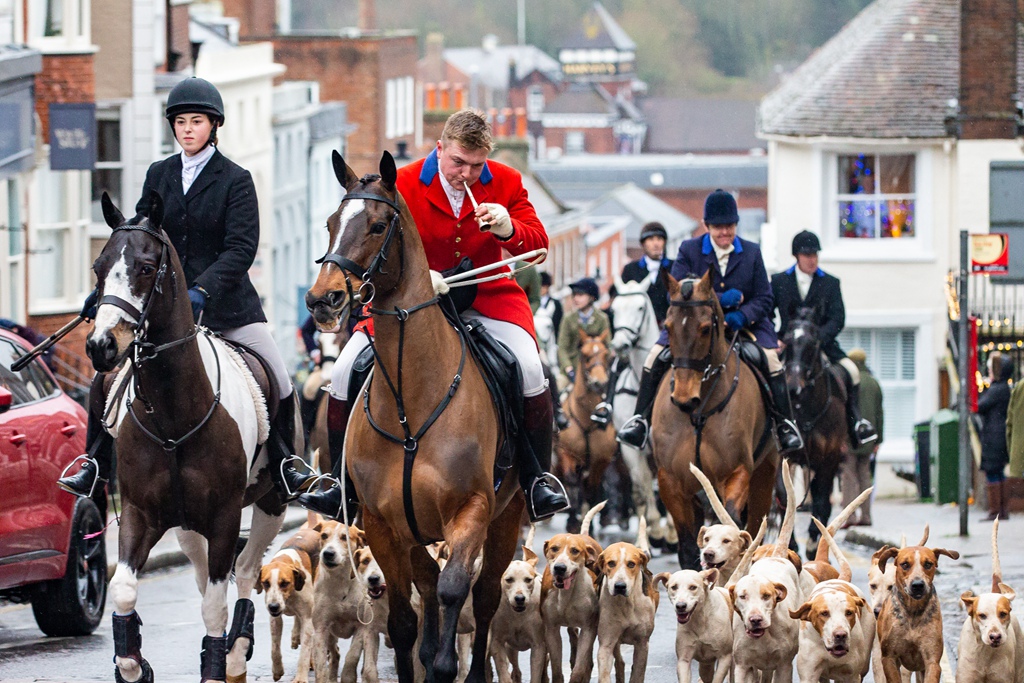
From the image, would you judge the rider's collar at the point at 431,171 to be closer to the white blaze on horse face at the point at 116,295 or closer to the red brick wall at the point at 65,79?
the white blaze on horse face at the point at 116,295

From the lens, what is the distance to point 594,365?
19453 mm

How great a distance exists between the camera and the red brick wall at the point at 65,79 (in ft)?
92.5

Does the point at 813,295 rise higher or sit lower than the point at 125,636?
higher

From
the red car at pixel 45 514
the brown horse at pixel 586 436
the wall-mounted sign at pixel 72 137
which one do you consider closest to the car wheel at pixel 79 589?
the red car at pixel 45 514

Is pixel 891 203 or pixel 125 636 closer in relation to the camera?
pixel 125 636

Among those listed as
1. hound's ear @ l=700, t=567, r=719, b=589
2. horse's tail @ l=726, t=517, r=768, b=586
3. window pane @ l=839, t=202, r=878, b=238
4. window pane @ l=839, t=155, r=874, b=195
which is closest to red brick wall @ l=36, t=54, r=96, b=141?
window pane @ l=839, t=202, r=878, b=238

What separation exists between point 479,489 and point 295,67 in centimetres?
5961

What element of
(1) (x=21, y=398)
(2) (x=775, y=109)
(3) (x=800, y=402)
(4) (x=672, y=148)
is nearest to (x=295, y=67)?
(2) (x=775, y=109)

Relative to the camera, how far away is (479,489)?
28.4 feet

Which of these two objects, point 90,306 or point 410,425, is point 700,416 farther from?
point 90,306

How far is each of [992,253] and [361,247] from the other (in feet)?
35.3

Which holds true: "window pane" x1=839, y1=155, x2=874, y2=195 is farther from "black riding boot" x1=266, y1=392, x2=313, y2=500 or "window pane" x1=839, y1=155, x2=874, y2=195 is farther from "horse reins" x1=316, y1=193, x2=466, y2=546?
"horse reins" x1=316, y1=193, x2=466, y2=546

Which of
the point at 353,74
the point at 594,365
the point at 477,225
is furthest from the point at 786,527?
the point at 353,74

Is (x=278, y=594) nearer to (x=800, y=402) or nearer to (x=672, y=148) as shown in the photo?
(x=800, y=402)
